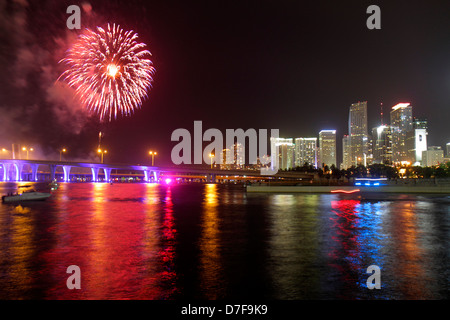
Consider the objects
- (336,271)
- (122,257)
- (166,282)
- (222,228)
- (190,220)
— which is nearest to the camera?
(166,282)

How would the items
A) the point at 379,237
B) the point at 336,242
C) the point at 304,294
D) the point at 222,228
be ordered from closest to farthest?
1. the point at 304,294
2. the point at 336,242
3. the point at 379,237
4. the point at 222,228

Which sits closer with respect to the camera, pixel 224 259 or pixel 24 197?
pixel 224 259

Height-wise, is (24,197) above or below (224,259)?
above

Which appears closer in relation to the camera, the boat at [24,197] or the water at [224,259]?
the water at [224,259]

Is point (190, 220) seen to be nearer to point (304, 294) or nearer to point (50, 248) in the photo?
point (50, 248)

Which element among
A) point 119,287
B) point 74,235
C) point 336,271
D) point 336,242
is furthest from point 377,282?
point 74,235

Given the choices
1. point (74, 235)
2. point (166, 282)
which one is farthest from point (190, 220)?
point (166, 282)

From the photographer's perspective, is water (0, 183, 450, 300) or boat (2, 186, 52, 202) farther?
boat (2, 186, 52, 202)
